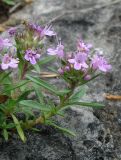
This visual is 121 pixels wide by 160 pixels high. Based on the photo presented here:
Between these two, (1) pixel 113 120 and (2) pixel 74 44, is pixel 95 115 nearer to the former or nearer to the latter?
(1) pixel 113 120

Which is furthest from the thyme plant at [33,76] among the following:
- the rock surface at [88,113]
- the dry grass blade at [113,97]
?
the dry grass blade at [113,97]

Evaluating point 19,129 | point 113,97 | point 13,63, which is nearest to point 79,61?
point 13,63

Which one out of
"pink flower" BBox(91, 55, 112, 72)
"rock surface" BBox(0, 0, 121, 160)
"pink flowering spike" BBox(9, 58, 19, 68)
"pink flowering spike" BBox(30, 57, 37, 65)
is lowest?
"rock surface" BBox(0, 0, 121, 160)

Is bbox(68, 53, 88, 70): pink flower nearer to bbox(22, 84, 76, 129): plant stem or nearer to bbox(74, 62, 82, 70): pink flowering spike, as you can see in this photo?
bbox(74, 62, 82, 70): pink flowering spike

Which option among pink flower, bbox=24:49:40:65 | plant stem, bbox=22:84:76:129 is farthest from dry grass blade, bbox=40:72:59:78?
pink flower, bbox=24:49:40:65

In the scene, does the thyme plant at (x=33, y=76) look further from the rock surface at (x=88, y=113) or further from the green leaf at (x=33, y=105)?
the rock surface at (x=88, y=113)

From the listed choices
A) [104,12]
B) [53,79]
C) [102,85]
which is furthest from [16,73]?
[104,12]
